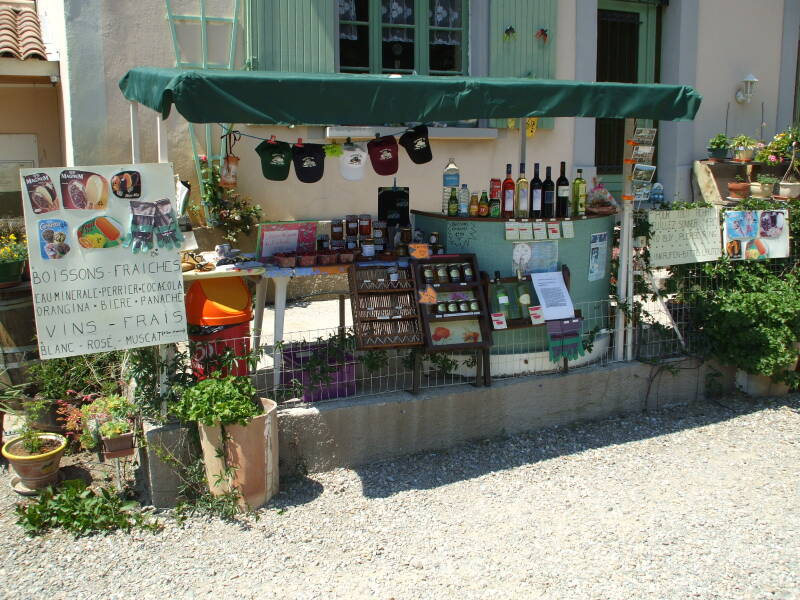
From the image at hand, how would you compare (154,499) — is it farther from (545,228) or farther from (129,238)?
(545,228)

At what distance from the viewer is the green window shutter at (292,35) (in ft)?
23.7

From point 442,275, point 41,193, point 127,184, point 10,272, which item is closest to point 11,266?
point 10,272

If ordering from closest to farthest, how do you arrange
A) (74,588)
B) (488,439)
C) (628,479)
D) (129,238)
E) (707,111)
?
(74,588) < (129,238) < (628,479) < (488,439) < (707,111)

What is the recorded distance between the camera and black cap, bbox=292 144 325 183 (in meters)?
5.23

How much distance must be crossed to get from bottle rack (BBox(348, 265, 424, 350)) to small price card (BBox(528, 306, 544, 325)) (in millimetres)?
843

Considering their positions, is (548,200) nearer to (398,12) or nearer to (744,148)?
(398,12)

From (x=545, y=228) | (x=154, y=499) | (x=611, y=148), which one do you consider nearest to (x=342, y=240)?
(x=545, y=228)

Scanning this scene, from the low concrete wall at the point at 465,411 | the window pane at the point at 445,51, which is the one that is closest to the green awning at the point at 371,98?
the low concrete wall at the point at 465,411

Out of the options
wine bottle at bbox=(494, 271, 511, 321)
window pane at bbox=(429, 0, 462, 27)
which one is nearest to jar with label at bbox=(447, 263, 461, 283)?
wine bottle at bbox=(494, 271, 511, 321)

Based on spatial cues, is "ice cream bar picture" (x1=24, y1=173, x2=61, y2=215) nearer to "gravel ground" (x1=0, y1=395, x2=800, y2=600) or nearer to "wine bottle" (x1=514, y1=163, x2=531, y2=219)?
"gravel ground" (x1=0, y1=395, x2=800, y2=600)

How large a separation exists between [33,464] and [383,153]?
293cm

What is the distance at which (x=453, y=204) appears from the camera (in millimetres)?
5523

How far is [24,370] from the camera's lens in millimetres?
4961

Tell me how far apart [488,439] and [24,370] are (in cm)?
307
